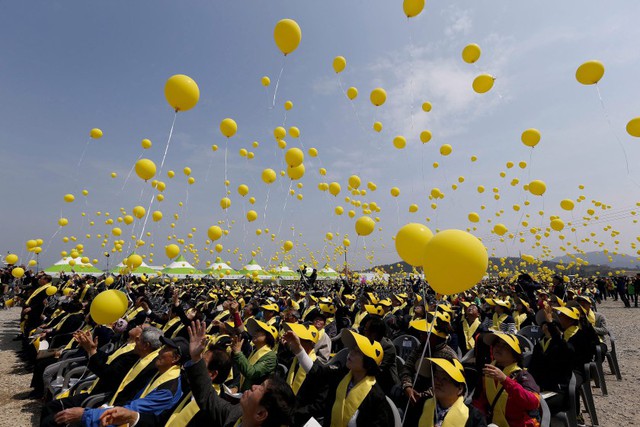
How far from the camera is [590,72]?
239 inches

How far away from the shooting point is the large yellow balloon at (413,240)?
4.51 metres

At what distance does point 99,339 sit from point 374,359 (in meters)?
5.30

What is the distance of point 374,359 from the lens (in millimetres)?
2969

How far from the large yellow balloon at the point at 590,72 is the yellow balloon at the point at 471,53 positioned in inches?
68.0

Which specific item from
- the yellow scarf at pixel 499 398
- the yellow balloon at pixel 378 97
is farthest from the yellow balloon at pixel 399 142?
the yellow scarf at pixel 499 398

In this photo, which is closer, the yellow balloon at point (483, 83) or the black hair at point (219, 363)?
the black hair at point (219, 363)

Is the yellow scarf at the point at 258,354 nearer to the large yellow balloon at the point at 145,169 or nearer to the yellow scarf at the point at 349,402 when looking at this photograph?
the yellow scarf at the point at 349,402

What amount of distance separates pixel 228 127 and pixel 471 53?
506 centimetres

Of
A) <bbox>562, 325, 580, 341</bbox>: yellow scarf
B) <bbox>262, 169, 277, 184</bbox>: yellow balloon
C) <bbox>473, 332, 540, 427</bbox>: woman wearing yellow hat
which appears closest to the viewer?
<bbox>473, 332, 540, 427</bbox>: woman wearing yellow hat

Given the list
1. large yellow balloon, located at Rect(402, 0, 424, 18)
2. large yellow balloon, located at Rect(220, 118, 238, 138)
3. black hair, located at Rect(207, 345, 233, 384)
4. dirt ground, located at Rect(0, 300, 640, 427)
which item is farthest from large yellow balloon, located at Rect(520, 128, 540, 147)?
black hair, located at Rect(207, 345, 233, 384)

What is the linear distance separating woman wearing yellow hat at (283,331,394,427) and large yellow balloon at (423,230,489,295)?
88 cm

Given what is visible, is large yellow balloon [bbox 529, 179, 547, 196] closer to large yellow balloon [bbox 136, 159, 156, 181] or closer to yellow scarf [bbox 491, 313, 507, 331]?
yellow scarf [bbox 491, 313, 507, 331]

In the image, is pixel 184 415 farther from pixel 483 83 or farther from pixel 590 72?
pixel 590 72

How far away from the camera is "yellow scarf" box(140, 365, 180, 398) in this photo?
3027 mm
